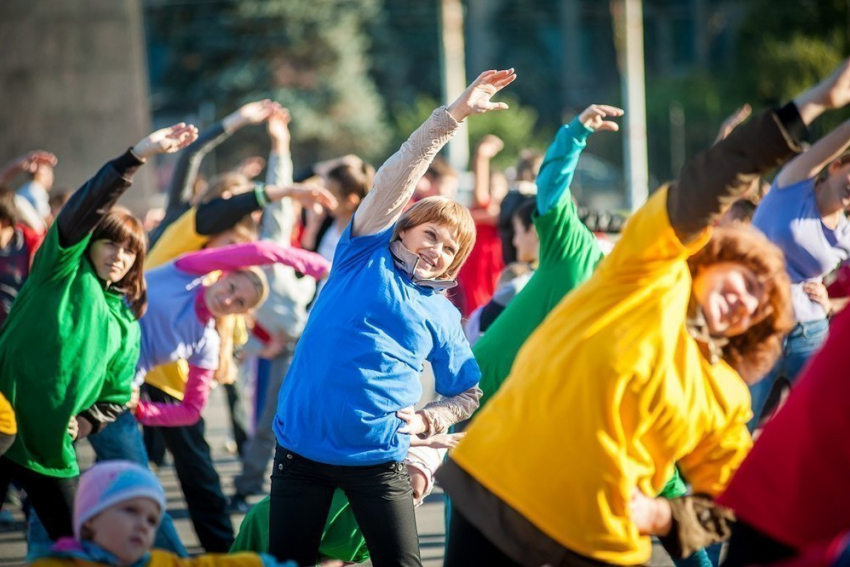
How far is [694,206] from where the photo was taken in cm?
289

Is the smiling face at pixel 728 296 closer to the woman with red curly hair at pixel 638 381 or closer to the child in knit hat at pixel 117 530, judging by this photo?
the woman with red curly hair at pixel 638 381

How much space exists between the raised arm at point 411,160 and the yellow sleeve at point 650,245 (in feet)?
3.74

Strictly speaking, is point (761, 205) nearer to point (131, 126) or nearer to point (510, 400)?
point (510, 400)

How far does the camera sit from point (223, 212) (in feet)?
20.9

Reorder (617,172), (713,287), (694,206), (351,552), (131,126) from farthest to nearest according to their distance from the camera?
1. (617,172)
2. (131,126)
3. (351,552)
4. (713,287)
5. (694,206)

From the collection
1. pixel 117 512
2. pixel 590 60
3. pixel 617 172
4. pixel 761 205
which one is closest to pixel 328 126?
pixel 617 172

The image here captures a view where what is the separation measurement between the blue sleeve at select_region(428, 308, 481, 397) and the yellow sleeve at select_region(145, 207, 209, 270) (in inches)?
106

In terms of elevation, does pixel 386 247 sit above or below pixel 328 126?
above

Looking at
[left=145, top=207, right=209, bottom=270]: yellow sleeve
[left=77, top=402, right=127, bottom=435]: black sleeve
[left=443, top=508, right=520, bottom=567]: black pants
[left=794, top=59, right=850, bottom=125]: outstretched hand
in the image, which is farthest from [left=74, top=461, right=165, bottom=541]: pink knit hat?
[left=145, top=207, right=209, bottom=270]: yellow sleeve

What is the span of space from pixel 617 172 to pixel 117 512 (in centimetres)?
3490

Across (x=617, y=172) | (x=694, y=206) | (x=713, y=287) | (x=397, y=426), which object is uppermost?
(x=694, y=206)

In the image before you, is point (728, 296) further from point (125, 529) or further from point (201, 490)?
Answer: point (201, 490)

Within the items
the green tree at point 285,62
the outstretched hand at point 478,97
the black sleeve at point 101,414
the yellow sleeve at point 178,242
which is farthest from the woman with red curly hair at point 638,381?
the green tree at point 285,62

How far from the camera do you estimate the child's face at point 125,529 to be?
3.26 meters
